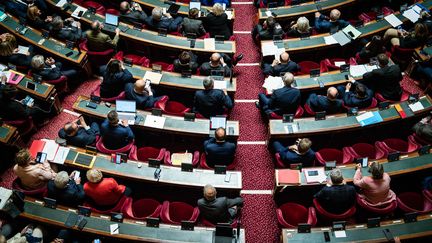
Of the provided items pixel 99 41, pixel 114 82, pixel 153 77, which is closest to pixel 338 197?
pixel 153 77

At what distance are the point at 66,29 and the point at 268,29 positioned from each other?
4.81 meters

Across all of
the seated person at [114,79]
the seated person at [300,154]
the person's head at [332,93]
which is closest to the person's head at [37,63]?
the seated person at [114,79]

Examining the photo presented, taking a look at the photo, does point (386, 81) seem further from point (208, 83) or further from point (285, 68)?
point (208, 83)

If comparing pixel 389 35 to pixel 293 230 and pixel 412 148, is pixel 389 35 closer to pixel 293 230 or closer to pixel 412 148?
pixel 412 148

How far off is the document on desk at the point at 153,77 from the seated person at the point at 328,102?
321 centimetres

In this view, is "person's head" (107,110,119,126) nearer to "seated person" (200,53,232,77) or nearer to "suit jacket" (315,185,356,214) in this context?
"seated person" (200,53,232,77)

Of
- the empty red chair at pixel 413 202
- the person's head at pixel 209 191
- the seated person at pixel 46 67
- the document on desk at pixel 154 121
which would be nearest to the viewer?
the person's head at pixel 209 191

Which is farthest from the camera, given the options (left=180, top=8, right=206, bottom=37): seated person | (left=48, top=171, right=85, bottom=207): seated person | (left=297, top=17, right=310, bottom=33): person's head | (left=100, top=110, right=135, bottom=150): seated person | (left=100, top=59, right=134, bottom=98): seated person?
(left=180, top=8, right=206, bottom=37): seated person

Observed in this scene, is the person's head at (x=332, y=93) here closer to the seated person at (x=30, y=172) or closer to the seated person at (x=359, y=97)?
the seated person at (x=359, y=97)

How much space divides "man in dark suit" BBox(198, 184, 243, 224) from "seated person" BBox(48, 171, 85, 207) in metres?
2.09

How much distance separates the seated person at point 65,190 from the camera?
670 cm

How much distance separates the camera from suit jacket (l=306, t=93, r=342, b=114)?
8.09 metres

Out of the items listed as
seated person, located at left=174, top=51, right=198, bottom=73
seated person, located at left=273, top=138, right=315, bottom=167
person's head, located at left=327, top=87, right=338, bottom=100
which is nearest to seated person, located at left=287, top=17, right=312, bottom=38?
person's head, located at left=327, top=87, right=338, bottom=100

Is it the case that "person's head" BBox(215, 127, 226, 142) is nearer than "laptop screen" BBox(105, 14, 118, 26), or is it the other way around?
"person's head" BBox(215, 127, 226, 142)
